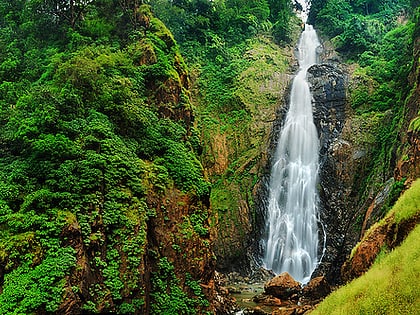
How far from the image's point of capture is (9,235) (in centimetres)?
911

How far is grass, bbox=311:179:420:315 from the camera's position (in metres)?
6.14

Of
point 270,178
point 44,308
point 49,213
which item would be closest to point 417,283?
point 44,308

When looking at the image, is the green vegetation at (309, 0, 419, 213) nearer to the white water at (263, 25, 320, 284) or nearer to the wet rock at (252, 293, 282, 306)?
the white water at (263, 25, 320, 284)

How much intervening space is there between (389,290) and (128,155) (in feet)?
30.0

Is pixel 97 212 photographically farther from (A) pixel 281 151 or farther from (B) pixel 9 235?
(A) pixel 281 151

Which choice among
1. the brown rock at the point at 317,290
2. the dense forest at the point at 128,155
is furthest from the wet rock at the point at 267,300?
the dense forest at the point at 128,155

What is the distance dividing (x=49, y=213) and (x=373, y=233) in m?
9.51

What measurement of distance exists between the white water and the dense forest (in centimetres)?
129

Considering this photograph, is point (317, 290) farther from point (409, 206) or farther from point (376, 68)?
point (376, 68)

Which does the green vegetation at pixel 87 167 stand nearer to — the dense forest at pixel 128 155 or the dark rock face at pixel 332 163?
the dense forest at pixel 128 155

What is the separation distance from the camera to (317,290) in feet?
56.5

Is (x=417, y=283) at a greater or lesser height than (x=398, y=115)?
lesser

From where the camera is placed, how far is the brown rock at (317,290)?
17.1 meters

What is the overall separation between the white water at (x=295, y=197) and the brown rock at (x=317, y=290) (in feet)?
9.87
